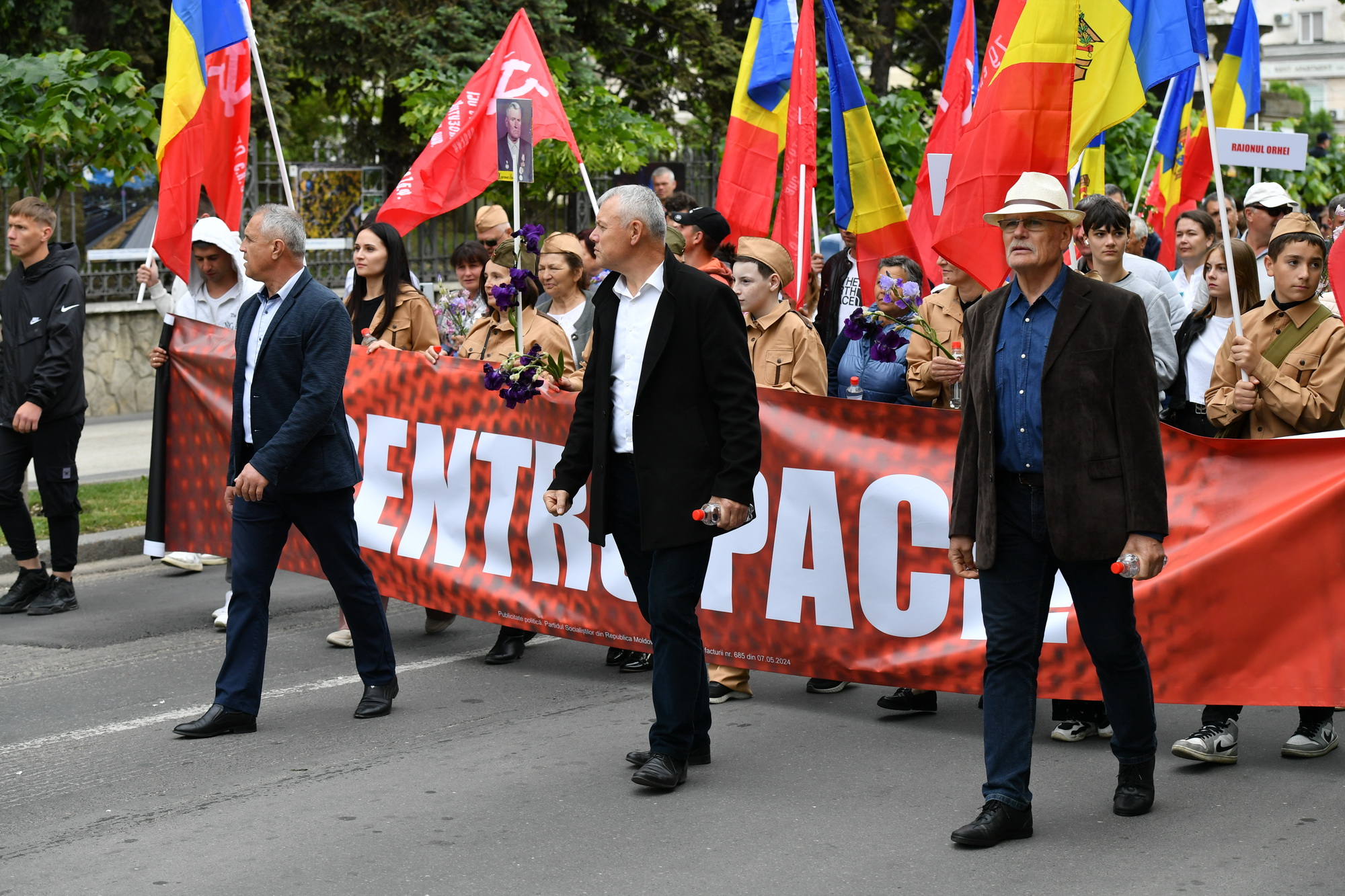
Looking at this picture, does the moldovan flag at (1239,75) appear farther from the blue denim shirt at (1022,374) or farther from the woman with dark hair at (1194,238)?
the blue denim shirt at (1022,374)

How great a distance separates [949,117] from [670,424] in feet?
12.4

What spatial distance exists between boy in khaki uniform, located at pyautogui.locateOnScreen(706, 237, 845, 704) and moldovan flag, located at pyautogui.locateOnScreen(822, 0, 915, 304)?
1920mm

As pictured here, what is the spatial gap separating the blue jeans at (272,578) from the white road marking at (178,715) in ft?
0.83

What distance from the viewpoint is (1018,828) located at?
15.6 feet

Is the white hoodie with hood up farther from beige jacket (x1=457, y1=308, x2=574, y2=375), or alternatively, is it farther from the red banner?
beige jacket (x1=457, y1=308, x2=574, y2=375)

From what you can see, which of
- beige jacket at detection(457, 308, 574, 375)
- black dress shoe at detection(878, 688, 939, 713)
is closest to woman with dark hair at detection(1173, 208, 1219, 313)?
beige jacket at detection(457, 308, 574, 375)

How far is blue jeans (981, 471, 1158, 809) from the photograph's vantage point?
4.76 m

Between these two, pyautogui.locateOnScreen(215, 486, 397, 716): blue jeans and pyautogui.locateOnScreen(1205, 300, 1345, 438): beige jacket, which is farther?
pyautogui.locateOnScreen(215, 486, 397, 716): blue jeans

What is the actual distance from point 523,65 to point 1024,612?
17.6 ft

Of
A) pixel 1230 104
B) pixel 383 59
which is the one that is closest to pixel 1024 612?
pixel 1230 104

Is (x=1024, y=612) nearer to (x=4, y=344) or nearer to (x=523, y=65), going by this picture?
(x=523, y=65)

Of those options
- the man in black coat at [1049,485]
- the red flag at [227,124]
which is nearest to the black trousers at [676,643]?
the man in black coat at [1049,485]

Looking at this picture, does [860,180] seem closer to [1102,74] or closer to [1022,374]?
[1102,74]

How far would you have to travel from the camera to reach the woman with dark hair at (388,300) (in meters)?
7.96
